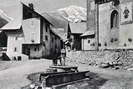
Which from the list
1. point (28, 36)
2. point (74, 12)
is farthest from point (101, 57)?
point (74, 12)

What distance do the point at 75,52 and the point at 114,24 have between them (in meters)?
11.2

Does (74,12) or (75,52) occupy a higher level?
(74,12)

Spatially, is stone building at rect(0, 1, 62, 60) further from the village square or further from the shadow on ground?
the shadow on ground

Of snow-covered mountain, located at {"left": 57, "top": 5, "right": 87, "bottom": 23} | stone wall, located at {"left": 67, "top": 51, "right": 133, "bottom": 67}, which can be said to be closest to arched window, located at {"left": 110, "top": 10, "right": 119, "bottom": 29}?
stone wall, located at {"left": 67, "top": 51, "right": 133, "bottom": 67}

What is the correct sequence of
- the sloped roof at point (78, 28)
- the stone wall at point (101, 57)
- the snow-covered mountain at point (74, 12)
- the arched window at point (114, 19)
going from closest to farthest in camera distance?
the stone wall at point (101, 57)
the arched window at point (114, 19)
the sloped roof at point (78, 28)
the snow-covered mountain at point (74, 12)

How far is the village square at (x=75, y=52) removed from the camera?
74.0ft

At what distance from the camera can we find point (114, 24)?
42.6m

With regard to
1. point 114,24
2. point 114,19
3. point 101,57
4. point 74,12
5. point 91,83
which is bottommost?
point 91,83

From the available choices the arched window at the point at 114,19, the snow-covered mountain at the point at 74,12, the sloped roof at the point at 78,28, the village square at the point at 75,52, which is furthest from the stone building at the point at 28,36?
the snow-covered mountain at the point at 74,12

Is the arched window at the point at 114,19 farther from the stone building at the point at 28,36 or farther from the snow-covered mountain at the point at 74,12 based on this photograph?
the snow-covered mountain at the point at 74,12

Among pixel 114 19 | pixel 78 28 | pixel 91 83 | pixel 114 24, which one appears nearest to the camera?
pixel 91 83

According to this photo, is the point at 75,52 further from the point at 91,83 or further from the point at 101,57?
the point at 91,83

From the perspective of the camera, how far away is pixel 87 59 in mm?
35250

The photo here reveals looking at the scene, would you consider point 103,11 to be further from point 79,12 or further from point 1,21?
point 79,12
